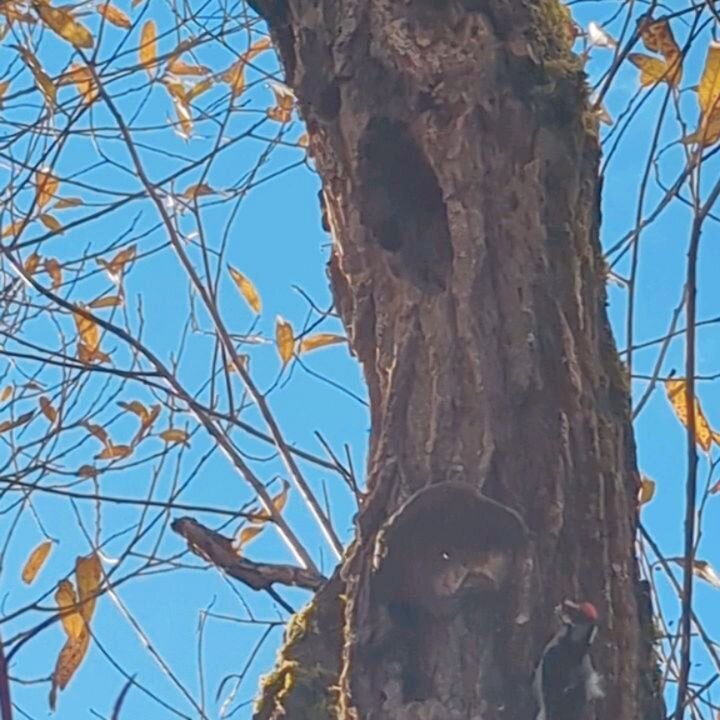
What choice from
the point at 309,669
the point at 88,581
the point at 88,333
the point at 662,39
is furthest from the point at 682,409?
the point at 88,333

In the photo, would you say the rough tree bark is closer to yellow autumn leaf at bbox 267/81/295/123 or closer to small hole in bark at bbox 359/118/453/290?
small hole in bark at bbox 359/118/453/290

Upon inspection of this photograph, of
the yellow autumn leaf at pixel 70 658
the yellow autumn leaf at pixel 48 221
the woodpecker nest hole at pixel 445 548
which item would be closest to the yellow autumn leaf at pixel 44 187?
the yellow autumn leaf at pixel 48 221

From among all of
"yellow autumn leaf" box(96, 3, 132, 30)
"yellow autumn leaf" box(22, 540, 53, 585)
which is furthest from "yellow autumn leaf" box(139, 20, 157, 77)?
"yellow autumn leaf" box(22, 540, 53, 585)

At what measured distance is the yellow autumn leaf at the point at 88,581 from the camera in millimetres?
1339

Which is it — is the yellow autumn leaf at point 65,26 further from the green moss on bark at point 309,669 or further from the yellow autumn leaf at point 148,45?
the green moss on bark at point 309,669

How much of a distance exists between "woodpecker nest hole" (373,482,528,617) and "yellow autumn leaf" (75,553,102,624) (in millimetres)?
421

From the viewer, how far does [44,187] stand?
5.37 feet

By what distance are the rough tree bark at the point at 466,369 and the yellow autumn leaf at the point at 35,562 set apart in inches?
20.6

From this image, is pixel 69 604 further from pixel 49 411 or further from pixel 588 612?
pixel 588 612

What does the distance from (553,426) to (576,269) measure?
5.1 inches

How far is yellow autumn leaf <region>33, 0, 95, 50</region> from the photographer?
1.45 m

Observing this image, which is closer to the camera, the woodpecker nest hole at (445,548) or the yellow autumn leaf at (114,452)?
the woodpecker nest hole at (445,548)

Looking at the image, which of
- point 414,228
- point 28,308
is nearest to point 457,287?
point 414,228

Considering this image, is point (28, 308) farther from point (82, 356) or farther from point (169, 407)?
point (169, 407)
